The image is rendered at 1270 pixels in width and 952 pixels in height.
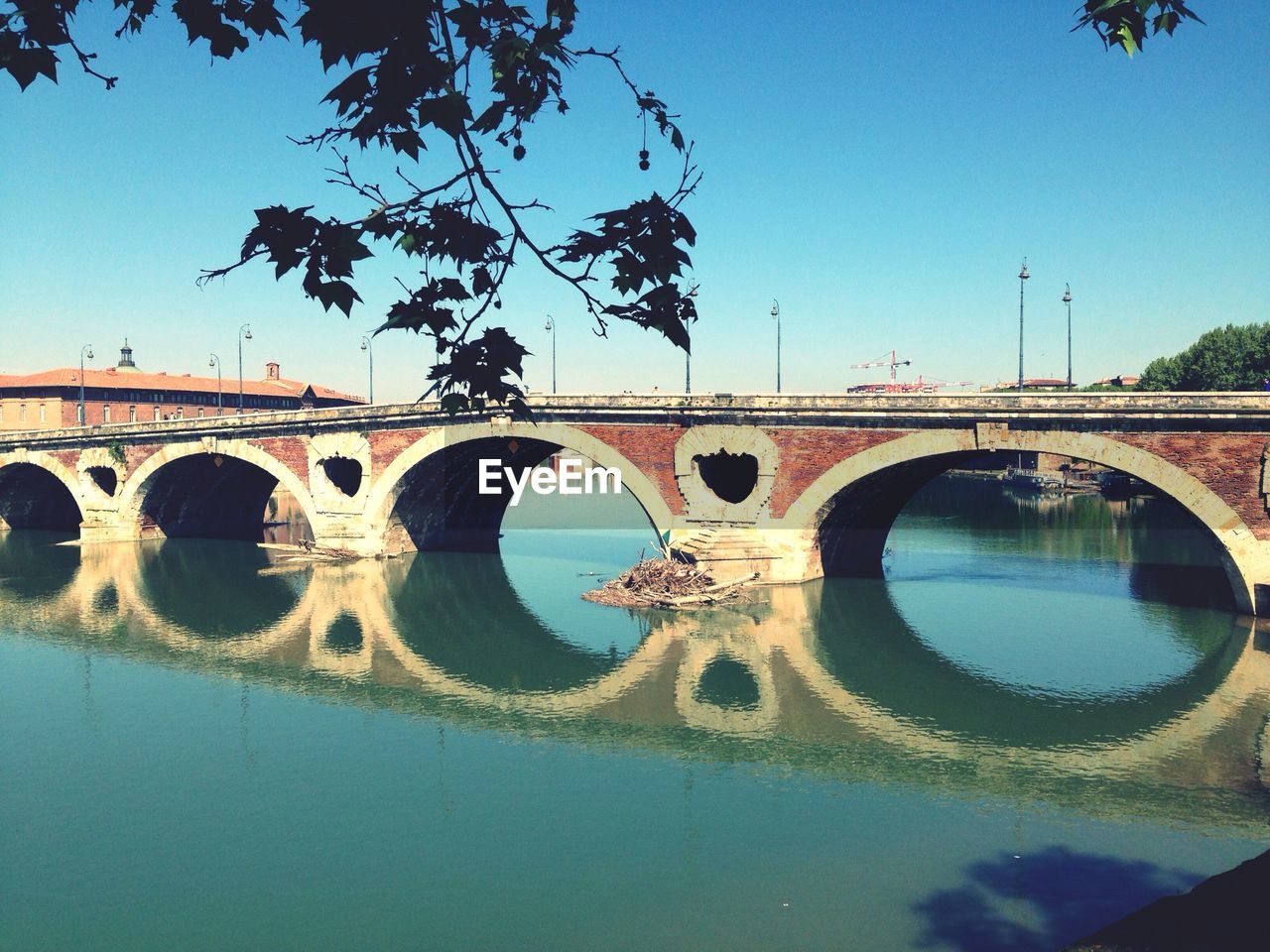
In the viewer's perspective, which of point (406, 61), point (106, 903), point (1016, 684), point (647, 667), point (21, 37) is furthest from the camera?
point (647, 667)

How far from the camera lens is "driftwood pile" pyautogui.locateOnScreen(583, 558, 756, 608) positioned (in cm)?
3466

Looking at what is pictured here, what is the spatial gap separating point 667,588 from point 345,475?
2189 centimetres

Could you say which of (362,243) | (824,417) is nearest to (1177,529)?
(824,417)

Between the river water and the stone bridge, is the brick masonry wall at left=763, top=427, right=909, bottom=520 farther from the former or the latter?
the river water

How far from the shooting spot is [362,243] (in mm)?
5809

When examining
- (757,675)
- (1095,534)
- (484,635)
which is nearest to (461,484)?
(484,635)

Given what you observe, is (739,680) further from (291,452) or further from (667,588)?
(291,452)

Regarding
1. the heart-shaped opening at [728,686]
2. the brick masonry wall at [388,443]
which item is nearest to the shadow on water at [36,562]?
the brick masonry wall at [388,443]

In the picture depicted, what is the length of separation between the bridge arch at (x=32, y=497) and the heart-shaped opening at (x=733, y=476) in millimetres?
41126

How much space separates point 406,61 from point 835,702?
2129cm

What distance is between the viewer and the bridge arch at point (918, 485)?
29562 mm

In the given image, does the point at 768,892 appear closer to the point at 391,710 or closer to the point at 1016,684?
the point at 391,710

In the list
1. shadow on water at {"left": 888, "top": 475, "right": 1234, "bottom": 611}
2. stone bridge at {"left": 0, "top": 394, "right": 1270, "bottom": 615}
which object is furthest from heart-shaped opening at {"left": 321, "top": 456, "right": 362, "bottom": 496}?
shadow on water at {"left": 888, "top": 475, "right": 1234, "bottom": 611}

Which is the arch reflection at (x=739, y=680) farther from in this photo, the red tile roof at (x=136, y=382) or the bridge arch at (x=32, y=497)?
the red tile roof at (x=136, y=382)
